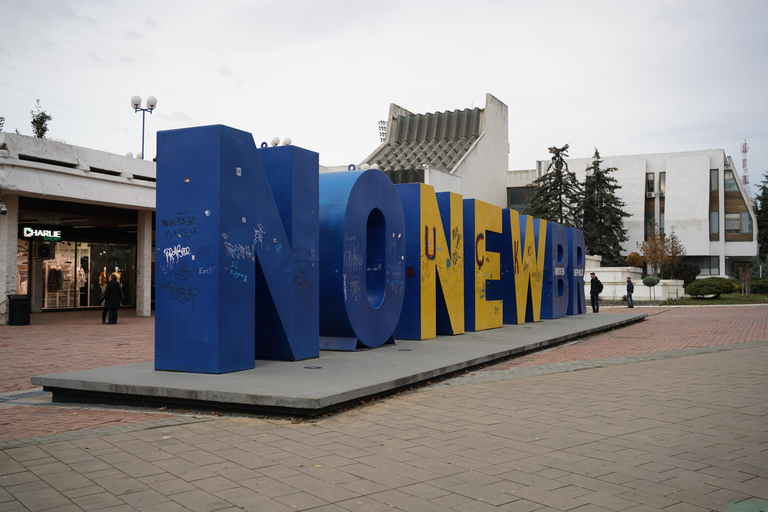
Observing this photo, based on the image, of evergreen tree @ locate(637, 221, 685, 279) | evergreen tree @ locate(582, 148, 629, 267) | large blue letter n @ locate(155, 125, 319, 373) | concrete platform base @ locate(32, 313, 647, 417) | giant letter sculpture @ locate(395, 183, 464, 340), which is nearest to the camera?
concrete platform base @ locate(32, 313, 647, 417)

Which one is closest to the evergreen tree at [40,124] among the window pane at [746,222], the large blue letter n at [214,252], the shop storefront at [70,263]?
the shop storefront at [70,263]

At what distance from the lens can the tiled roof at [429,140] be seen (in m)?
49.2

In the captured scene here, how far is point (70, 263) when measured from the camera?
90.9ft

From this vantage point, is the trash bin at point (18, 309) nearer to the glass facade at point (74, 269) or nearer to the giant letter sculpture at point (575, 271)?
the glass facade at point (74, 269)

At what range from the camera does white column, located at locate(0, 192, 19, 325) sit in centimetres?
1867

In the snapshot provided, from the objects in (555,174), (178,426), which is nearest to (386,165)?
(555,174)

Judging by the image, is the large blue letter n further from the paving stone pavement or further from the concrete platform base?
the paving stone pavement

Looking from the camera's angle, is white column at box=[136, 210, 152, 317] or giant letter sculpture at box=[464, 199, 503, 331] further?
white column at box=[136, 210, 152, 317]

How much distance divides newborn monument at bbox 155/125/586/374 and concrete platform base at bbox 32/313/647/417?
0.57 meters

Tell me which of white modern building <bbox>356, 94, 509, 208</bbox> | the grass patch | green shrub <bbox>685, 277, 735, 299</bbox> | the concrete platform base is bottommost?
the grass patch

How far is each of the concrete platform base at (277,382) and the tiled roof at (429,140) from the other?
37920 millimetres

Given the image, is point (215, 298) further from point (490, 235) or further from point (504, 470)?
point (490, 235)

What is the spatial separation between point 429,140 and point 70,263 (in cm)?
3176

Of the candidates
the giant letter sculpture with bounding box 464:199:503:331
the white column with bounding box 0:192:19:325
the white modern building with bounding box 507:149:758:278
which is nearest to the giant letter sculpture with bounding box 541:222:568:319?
the giant letter sculpture with bounding box 464:199:503:331
